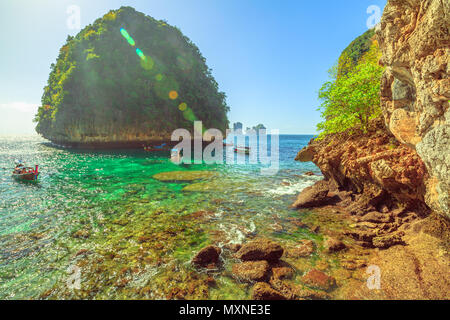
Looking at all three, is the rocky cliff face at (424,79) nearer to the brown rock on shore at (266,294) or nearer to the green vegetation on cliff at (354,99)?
the green vegetation on cliff at (354,99)

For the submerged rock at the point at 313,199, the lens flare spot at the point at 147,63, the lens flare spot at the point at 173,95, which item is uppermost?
the lens flare spot at the point at 147,63

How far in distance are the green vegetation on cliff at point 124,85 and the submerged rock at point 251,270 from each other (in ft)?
174

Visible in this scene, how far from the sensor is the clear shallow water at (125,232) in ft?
17.3

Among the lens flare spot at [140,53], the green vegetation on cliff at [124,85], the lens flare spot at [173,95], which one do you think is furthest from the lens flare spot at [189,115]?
the lens flare spot at [140,53]

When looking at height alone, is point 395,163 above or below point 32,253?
above

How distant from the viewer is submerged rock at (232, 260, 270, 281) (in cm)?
527

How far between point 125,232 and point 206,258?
4.29 meters

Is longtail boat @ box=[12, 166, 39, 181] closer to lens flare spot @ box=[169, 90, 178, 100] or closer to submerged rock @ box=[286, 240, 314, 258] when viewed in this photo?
submerged rock @ box=[286, 240, 314, 258]

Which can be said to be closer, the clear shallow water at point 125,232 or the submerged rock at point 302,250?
the clear shallow water at point 125,232

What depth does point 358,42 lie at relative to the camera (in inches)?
932

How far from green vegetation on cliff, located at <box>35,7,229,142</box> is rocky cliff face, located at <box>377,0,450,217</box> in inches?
2100
